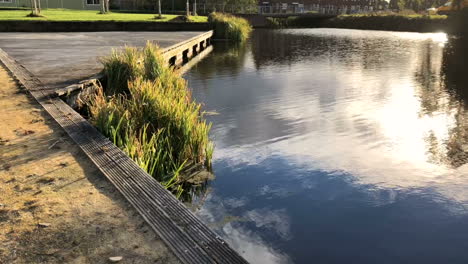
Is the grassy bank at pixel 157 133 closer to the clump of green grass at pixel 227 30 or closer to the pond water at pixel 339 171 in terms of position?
the pond water at pixel 339 171

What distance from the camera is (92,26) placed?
3102cm

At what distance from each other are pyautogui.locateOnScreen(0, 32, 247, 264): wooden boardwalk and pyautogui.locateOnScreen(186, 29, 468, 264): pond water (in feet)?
4.80

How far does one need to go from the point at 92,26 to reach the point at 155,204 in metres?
29.8

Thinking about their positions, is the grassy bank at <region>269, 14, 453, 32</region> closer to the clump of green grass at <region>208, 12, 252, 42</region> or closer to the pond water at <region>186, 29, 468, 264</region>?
the clump of green grass at <region>208, 12, 252, 42</region>

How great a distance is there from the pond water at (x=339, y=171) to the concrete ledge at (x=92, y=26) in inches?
725

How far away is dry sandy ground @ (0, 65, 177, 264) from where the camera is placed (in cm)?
328

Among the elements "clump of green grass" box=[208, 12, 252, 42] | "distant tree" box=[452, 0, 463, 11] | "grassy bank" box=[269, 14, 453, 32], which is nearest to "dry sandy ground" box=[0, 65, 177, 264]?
"clump of green grass" box=[208, 12, 252, 42]

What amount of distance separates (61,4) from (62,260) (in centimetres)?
5575

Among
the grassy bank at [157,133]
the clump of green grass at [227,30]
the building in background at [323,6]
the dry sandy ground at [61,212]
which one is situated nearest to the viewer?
the dry sandy ground at [61,212]

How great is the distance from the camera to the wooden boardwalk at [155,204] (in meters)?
3.28

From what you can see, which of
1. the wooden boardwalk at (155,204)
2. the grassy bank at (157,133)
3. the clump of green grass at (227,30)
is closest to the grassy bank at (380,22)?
the clump of green grass at (227,30)

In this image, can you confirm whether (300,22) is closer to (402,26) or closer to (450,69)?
(402,26)

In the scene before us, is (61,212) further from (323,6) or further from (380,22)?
(323,6)

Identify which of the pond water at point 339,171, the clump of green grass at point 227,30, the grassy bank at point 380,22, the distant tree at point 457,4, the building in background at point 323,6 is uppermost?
the building in background at point 323,6
